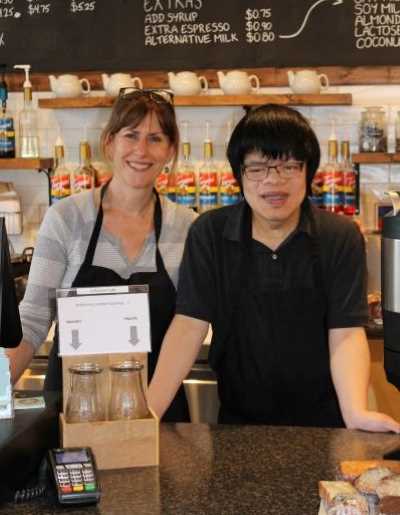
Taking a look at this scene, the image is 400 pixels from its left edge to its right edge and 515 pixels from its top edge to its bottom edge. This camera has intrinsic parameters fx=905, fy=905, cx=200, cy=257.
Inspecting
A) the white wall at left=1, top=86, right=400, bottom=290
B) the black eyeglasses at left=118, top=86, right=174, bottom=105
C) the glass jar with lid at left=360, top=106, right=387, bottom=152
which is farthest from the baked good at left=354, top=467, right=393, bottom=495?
the white wall at left=1, top=86, right=400, bottom=290

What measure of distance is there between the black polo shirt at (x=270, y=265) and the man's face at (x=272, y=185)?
10cm

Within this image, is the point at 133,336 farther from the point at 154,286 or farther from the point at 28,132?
the point at 28,132

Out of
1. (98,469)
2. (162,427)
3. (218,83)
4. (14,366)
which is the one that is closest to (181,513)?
(98,469)

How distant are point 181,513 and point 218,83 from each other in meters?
2.99

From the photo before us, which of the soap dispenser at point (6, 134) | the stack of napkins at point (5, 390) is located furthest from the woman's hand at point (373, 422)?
the soap dispenser at point (6, 134)

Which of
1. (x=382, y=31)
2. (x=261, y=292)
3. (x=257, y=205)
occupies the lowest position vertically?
(x=261, y=292)

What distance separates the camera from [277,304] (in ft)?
7.35

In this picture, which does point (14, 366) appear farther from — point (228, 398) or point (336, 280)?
point (336, 280)

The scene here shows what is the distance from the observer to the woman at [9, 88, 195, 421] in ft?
7.98

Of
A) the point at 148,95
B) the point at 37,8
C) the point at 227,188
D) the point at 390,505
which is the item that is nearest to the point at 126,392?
the point at 390,505

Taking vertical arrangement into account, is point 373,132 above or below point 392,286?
above

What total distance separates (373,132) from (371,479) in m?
2.82

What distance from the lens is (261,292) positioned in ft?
7.33

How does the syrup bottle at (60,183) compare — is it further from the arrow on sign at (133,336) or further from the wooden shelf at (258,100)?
the arrow on sign at (133,336)
